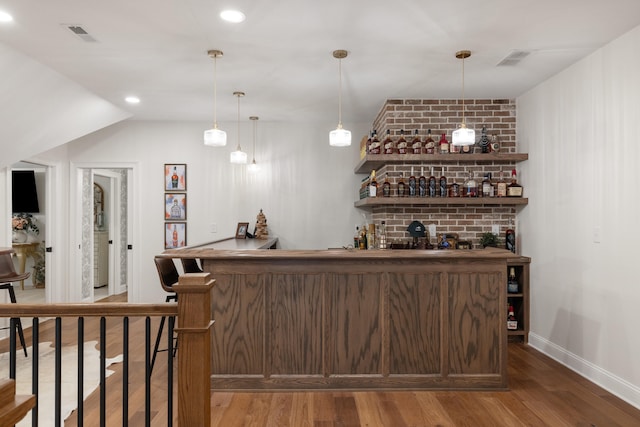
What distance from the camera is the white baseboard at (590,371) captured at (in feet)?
9.75

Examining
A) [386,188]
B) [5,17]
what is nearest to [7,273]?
[5,17]

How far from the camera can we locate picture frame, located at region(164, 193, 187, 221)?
570 centimetres

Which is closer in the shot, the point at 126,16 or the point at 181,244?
the point at 126,16

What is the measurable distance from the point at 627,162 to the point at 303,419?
2815 mm

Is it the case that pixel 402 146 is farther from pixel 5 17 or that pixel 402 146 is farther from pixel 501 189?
pixel 5 17

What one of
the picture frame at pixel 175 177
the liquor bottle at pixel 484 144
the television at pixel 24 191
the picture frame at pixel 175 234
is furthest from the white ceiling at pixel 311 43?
the television at pixel 24 191

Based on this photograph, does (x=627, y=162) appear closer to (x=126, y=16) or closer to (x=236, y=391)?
(x=236, y=391)

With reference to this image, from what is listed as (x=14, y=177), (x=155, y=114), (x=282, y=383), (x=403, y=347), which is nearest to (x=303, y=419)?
(x=282, y=383)

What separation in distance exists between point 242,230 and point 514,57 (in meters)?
3.66

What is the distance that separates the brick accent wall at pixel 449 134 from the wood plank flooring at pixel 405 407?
71.2 inches

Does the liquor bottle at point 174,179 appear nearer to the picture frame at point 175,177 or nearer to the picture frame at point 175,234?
the picture frame at point 175,177

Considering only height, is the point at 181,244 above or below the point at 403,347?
above

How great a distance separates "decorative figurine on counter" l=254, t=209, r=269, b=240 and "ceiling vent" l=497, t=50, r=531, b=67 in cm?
327

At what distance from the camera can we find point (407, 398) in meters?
2.96
